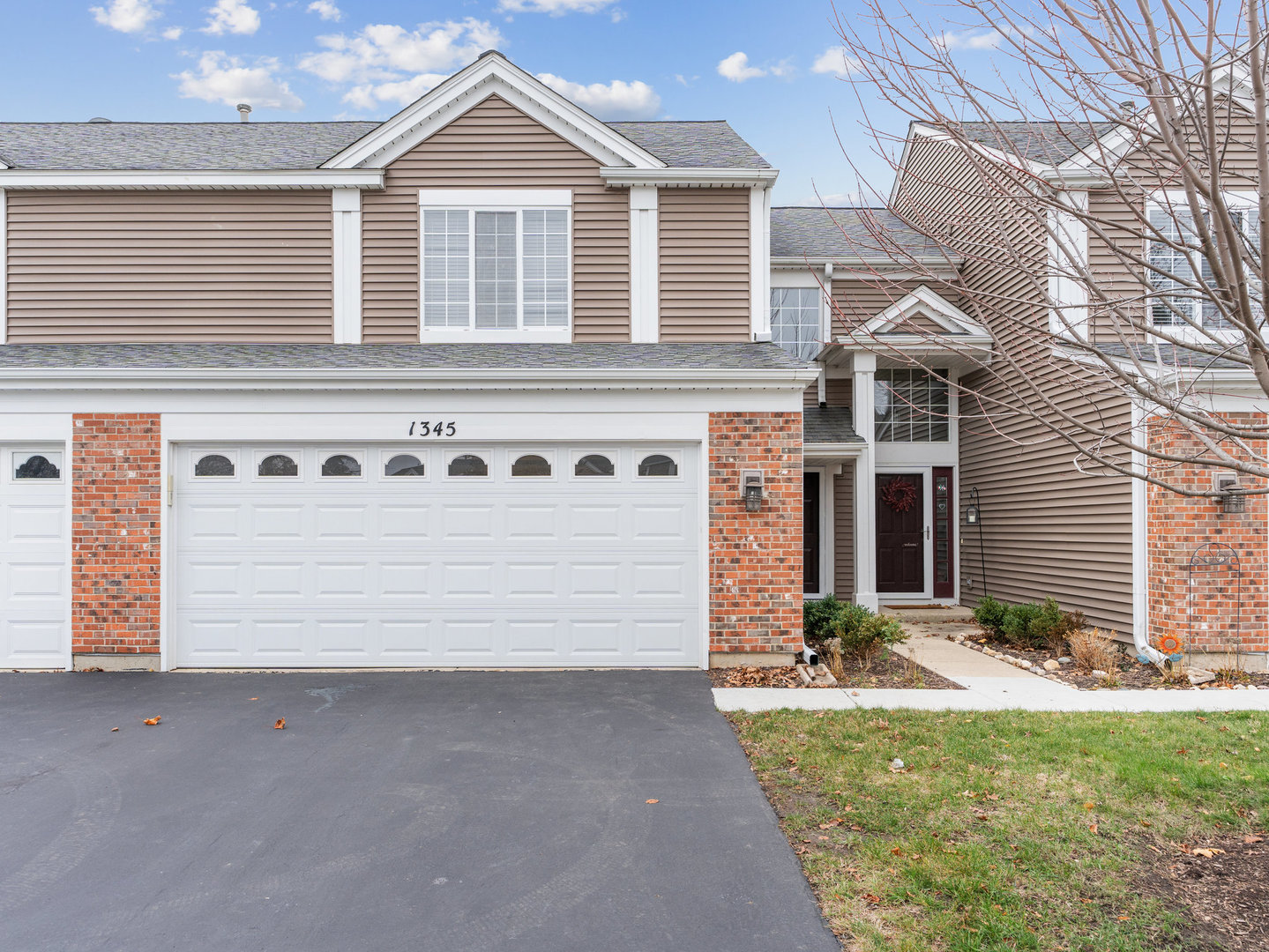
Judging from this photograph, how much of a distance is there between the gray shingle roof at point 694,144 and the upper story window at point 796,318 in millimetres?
2797

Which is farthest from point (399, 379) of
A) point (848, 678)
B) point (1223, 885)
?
→ point (1223, 885)

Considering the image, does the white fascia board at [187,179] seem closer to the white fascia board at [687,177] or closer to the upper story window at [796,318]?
the white fascia board at [687,177]

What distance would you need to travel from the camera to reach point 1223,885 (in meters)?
3.54

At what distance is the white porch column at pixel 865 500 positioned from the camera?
10836mm

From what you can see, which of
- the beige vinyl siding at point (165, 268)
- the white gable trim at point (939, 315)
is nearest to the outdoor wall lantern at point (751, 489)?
the white gable trim at point (939, 315)

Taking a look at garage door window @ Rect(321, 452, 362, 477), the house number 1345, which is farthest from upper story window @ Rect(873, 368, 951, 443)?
garage door window @ Rect(321, 452, 362, 477)

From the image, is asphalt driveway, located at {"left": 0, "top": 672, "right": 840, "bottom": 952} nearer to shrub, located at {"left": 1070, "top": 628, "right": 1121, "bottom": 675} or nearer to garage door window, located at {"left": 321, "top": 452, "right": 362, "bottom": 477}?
garage door window, located at {"left": 321, "top": 452, "right": 362, "bottom": 477}

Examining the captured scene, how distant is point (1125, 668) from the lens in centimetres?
809

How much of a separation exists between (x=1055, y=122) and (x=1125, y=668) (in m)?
7.10

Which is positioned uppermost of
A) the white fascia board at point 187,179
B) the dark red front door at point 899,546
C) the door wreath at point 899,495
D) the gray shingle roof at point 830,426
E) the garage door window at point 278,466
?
the white fascia board at point 187,179

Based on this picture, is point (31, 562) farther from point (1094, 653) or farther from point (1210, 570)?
point (1210, 570)

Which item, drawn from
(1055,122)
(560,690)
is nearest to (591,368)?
(560,690)

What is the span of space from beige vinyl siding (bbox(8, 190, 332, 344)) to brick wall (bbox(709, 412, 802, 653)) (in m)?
5.14

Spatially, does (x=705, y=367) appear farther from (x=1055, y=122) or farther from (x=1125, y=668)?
(x=1125, y=668)
